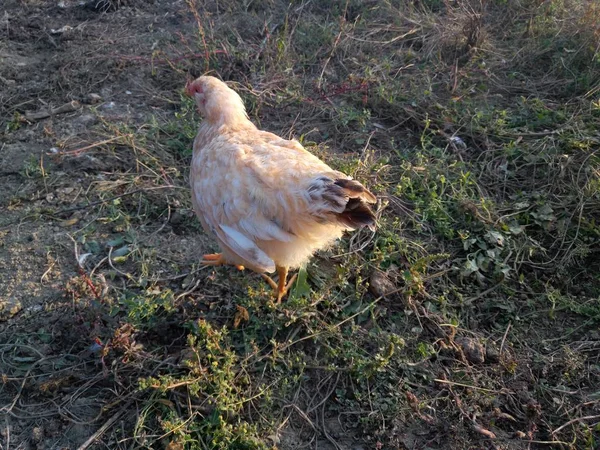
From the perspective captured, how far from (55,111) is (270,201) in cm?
311

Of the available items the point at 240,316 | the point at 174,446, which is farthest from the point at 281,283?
the point at 174,446

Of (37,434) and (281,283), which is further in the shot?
(281,283)

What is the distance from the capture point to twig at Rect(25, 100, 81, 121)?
15.8 feet

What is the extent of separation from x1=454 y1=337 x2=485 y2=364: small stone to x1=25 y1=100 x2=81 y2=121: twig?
4073mm

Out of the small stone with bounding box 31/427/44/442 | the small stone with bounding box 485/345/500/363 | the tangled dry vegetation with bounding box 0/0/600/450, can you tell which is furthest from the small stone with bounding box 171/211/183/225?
the small stone with bounding box 485/345/500/363

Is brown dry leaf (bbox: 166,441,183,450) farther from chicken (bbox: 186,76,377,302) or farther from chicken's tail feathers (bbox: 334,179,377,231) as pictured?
chicken's tail feathers (bbox: 334,179,377,231)

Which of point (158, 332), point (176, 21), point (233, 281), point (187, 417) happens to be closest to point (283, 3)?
point (176, 21)

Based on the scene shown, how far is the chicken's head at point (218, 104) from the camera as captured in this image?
3.69m

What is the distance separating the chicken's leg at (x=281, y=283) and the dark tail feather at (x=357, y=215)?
0.85 m

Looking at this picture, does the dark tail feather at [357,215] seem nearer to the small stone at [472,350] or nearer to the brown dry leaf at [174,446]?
the small stone at [472,350]

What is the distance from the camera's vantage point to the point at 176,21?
6230 millimetres

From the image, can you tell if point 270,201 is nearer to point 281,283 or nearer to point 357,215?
point 357,215

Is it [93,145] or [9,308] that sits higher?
[93,145]

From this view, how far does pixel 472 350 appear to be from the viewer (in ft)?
10.5
